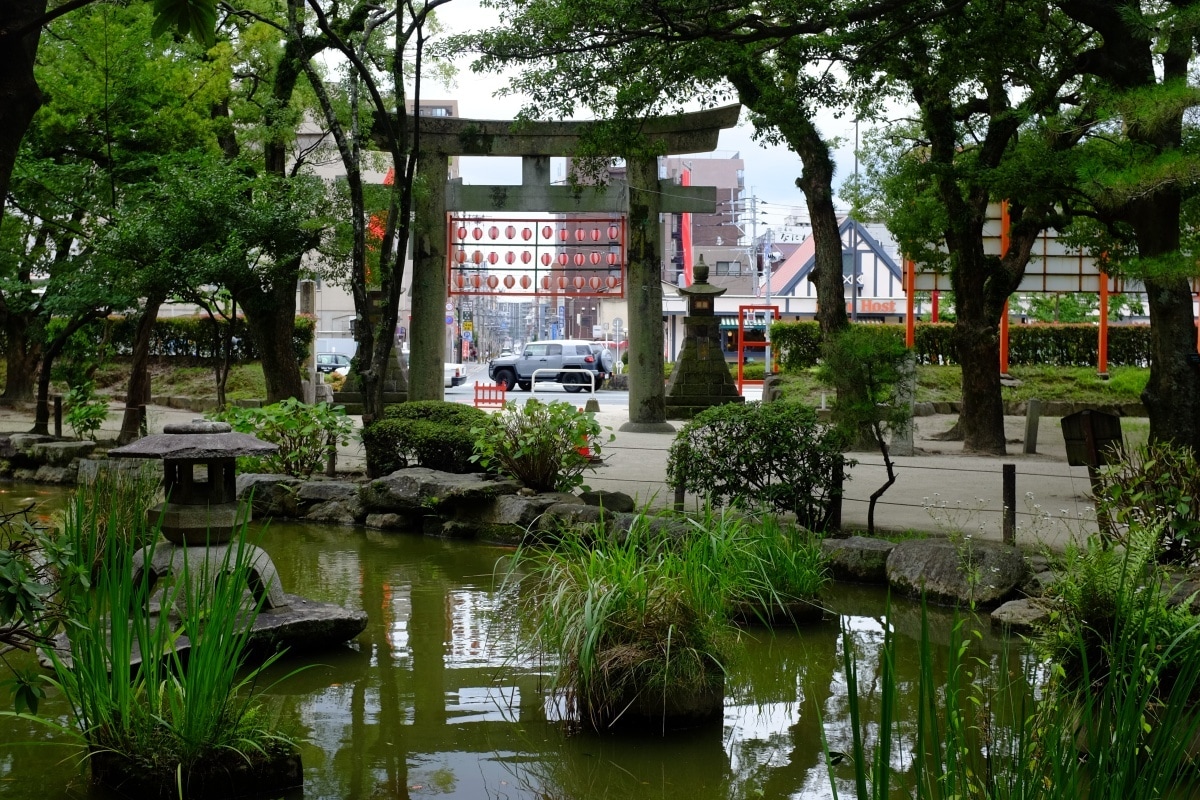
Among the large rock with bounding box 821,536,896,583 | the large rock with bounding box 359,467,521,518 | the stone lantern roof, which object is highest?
the stone lantern roof

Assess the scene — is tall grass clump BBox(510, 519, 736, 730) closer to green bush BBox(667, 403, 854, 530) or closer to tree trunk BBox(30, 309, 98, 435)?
green bush BBox(667, 403, 854, 530)

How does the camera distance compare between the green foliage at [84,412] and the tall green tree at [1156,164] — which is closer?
the tall green tree at [1156,164]

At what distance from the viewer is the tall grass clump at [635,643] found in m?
4.80

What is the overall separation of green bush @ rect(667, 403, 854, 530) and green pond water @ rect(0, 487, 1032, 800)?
131cm

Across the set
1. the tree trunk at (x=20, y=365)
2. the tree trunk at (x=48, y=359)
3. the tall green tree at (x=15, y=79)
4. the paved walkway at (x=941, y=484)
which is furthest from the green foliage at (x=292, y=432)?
the tree trunk at (x=20, y=365)

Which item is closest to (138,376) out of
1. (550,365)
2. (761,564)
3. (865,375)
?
(865,375)

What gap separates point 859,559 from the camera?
24.9ft

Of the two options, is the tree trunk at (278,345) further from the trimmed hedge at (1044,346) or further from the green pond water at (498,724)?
the trimmed hedge at (1044,346)

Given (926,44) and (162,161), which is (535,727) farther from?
(162,161)

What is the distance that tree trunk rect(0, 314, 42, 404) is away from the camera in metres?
20.0

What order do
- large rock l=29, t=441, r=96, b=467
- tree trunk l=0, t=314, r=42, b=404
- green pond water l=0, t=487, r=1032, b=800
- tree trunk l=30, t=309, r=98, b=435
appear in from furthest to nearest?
tree trunk l=0, t=314, r=42, b=404 → tree trunk l=30, t=309, r=98, b=435 → large rock l=29, t=441, r=96, b=467 → green pond water l=0, t=487, r=1032, b=800

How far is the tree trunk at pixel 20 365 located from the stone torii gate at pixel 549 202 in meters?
8.20

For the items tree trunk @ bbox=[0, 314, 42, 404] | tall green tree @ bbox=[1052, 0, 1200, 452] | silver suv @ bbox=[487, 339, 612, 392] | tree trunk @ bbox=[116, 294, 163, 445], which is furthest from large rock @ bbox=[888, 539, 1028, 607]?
silver suv @ bbox=[487, 339, 612, 392]

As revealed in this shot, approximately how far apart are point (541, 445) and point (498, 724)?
5080 mm
